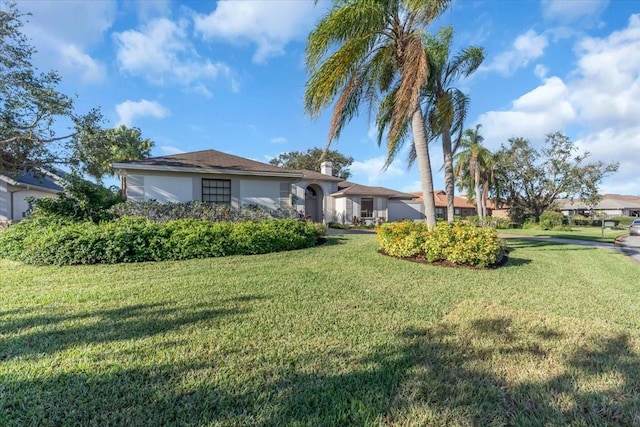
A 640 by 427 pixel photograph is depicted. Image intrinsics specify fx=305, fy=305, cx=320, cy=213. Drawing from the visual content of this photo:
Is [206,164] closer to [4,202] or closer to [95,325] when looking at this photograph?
[95,325]

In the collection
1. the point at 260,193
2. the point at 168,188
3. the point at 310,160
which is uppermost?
the point at 310,160

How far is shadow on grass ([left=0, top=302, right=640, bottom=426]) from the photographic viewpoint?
2234 millimetres

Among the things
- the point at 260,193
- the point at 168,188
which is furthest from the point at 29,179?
the point at 260,193

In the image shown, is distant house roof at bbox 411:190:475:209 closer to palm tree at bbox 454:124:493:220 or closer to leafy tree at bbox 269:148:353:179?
palm tree at bbox 454:124:493:220

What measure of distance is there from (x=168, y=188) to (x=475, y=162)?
26.5 meters

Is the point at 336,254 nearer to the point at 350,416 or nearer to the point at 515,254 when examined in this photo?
the point at 515,254

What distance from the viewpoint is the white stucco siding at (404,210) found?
29.4m

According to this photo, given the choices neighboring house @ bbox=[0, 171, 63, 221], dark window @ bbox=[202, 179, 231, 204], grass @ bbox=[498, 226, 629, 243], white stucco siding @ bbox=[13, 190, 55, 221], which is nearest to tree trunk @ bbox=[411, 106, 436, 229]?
dark window @ bbox=[202, 179, 231, 204]

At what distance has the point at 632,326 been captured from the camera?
409 centimetres

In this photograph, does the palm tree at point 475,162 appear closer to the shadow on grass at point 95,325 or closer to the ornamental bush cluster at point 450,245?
the ornamental bush cluster at point 450,245

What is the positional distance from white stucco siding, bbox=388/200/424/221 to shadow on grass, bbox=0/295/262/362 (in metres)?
26.1

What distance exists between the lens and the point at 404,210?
30.3 meters

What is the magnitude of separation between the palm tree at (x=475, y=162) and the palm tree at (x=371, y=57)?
844 inches

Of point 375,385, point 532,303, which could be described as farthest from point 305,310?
point 532,303
